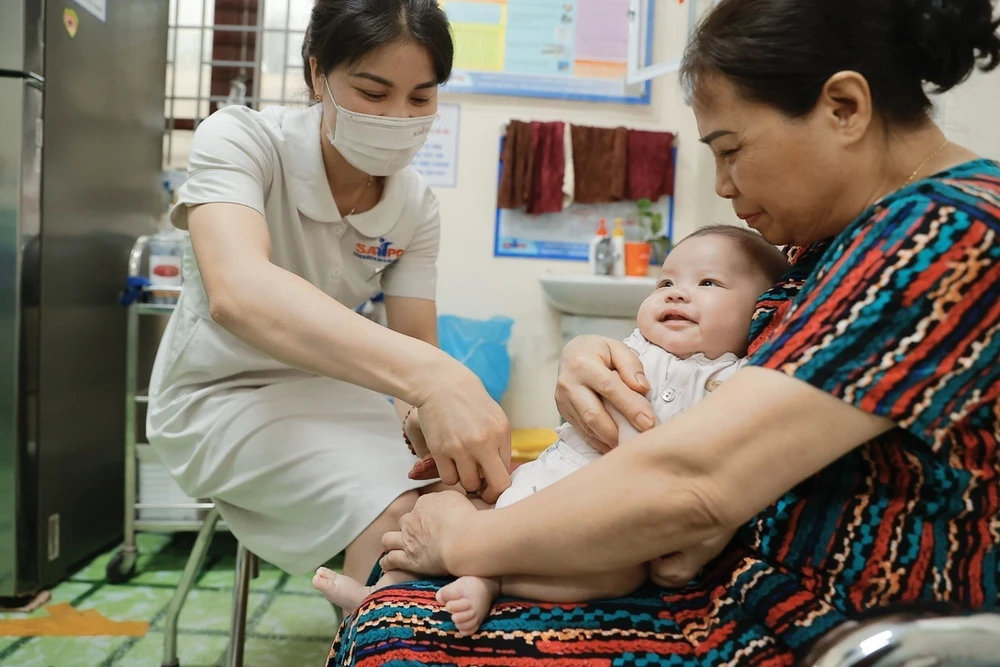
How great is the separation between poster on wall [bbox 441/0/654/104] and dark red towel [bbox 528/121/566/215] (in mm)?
202

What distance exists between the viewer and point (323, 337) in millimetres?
1014

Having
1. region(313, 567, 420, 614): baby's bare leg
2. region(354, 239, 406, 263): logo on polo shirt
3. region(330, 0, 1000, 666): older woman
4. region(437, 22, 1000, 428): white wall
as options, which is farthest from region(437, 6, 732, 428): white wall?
region(330, 0, 1000, 666): older woman

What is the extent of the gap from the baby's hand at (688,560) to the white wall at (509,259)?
2350 millimetres

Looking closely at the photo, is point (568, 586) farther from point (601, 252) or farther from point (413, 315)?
point (601, 252)

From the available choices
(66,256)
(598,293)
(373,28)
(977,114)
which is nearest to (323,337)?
(373,28)

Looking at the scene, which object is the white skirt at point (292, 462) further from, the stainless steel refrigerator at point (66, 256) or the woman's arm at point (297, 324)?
the stainless steel refrigerator at point (66, 256)

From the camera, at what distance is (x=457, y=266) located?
3178 mm

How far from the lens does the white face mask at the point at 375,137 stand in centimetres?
138

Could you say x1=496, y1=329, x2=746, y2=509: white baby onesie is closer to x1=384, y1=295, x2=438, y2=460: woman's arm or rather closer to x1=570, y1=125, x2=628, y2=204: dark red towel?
x1=384, y1=295, x2=438, y2=460: woman's arm

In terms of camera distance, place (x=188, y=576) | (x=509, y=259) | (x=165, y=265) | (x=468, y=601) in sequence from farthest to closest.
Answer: (x=509, y=259), (x=165, y=265), (x=188, y=576), (x=468, y=601)

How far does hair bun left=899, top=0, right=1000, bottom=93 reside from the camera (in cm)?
71

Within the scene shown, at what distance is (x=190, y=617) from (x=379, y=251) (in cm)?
128

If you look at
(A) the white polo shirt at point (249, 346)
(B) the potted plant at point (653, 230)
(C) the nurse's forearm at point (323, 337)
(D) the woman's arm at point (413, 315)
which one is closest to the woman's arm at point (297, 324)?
(C) the nurse's forearm at point (323, 337)

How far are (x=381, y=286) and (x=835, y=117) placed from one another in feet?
3.75
